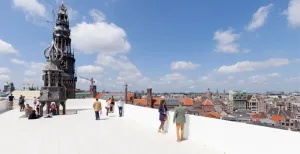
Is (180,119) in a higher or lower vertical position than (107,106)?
higher

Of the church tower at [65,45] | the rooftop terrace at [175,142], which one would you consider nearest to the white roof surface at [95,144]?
the rooftop terrace at [175,142]

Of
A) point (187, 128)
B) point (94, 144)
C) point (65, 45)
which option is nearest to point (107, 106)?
point (94, 144)

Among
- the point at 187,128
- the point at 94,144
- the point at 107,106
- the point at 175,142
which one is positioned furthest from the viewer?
the point at 107,106

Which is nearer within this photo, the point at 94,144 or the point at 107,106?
the point at 94,144

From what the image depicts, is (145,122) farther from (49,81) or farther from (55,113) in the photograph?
(49,81)

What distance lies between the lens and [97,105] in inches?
499

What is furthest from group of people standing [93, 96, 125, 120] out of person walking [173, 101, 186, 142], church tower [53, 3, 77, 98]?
church tower [53, 3, 77, 98]

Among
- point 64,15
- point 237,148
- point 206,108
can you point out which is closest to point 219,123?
point 237,148

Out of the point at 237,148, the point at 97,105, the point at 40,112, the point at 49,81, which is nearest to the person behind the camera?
the point at 237,148

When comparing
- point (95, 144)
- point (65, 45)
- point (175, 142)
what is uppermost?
point (65, 45)

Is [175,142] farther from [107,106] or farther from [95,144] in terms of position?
[107,106]

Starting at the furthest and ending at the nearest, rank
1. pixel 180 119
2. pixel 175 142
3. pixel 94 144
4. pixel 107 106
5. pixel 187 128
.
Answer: pixel 107 106 → pixel 187 128 → pixel 180 119 → pixel 175 142 → pixel 94 144

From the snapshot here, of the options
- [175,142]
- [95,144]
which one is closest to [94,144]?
[95,144]

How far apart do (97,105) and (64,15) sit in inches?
1932
